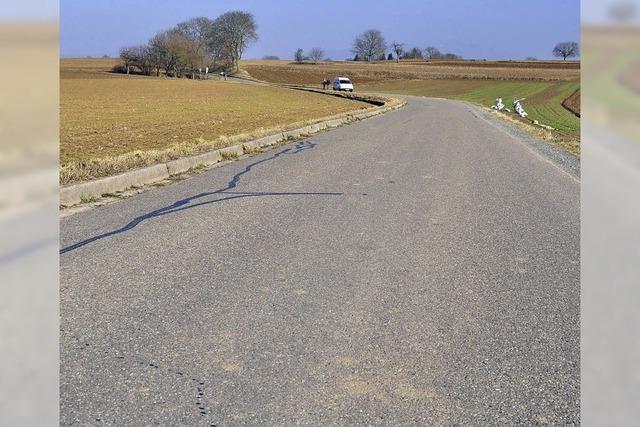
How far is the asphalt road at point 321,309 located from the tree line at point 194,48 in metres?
99.0

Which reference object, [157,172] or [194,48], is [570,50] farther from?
[194,48]

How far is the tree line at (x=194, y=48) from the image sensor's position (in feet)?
339

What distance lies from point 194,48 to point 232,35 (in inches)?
462

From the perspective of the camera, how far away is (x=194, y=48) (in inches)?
4220

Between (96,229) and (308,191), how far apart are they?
10.2 ft

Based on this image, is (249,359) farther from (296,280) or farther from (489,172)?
(489,172)

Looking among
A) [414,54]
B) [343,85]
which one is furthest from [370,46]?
[343,85]

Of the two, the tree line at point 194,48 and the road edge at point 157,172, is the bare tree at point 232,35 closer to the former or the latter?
the tree line at point 194,48

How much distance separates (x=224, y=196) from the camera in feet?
28.4

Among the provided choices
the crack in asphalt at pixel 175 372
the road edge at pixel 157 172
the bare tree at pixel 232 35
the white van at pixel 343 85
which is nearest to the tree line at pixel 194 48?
the bare tree at pixel 232 35
